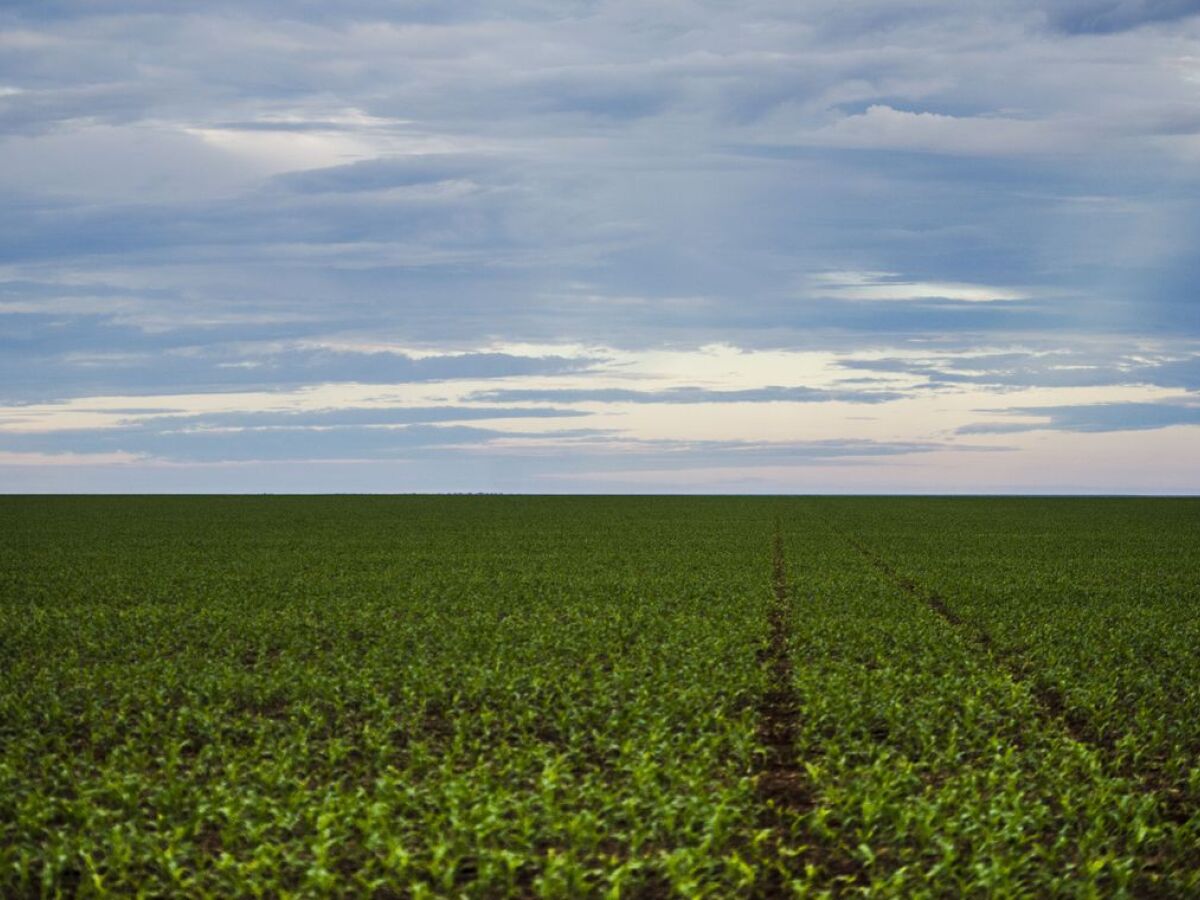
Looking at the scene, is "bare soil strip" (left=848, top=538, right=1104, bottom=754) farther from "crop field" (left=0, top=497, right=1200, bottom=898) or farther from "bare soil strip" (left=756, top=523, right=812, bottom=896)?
"bare soil strip" (left=756, top=523, right=812, bottom=896)

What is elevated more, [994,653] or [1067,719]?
[994,653]

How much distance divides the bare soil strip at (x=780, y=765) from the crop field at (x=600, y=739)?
0.19ft

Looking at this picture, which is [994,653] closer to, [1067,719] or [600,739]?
[1067,719]

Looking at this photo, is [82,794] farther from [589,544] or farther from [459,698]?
[589,544]

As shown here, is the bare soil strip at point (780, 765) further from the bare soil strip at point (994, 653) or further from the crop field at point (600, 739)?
the bare soil strip at point (994, 653)

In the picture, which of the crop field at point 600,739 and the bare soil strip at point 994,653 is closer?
the crop field at point 600,739

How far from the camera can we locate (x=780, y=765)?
13672 millimetres

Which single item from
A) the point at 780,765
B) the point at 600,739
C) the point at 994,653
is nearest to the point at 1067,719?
the point at 780,765

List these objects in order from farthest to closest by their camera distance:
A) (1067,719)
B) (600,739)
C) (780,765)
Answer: (1067,719), (600,739), (780,765)

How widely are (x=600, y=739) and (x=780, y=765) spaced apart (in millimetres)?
2143

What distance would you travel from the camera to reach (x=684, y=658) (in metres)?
19.6

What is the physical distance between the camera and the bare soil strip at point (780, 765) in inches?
410

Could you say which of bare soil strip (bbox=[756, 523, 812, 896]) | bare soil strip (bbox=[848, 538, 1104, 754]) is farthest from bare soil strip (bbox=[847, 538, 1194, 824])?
bare soil strip (bbox=[756, 523, 812, 896])

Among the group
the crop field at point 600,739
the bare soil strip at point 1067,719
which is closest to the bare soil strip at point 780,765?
the crop field at point 600,739
